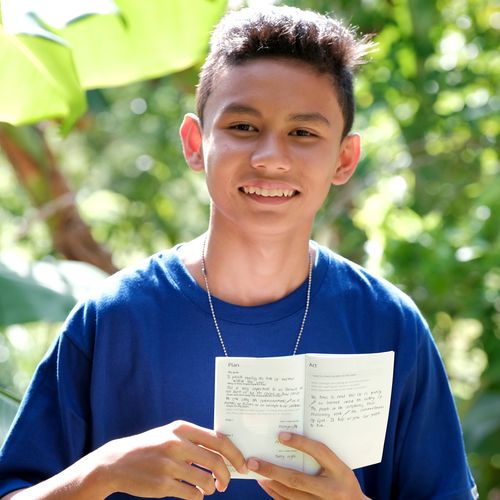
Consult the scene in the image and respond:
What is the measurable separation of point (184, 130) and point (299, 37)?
28 cm

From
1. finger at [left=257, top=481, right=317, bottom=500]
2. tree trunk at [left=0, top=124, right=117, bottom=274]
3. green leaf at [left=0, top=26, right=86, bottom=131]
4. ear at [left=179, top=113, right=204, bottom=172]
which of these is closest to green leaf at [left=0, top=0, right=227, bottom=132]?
green leaf at [left=0, top=26, right=86, bottom=131]

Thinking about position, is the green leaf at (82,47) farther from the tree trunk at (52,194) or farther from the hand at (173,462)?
the tree trunk at (52,194)

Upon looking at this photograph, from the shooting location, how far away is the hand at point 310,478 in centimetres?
151

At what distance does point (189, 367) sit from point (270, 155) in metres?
0.38

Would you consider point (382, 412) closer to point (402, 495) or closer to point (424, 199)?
point (402, 495)

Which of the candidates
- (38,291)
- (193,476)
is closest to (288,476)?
(193,476)

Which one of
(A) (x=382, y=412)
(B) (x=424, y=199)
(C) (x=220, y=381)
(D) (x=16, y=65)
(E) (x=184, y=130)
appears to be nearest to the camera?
(C) (x=220, y=381)

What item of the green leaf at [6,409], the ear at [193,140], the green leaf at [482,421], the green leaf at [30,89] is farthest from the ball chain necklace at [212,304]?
the green leaf at [482,421]

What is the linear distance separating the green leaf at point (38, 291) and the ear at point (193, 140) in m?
0.90

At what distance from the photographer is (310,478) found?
1.53 metres

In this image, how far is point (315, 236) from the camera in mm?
3795

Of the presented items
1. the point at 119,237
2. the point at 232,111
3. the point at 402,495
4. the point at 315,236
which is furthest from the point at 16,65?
the point at 119,237

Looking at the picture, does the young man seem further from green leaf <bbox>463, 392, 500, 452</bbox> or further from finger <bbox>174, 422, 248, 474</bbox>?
green leaf <bbox>463, 392, 500, 452</bbox>

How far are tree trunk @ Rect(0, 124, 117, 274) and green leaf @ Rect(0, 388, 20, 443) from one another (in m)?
1.68
